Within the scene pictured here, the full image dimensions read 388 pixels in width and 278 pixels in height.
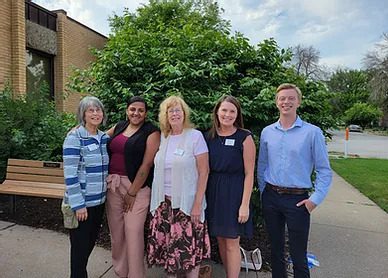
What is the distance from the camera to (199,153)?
2.87m

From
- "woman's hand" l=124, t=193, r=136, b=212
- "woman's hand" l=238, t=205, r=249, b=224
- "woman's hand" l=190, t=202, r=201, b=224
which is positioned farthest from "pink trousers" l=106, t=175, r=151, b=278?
"woman's hand" l=238, t=205, r=249, b=224

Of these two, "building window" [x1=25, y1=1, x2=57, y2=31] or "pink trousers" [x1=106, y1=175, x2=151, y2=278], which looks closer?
"pink trousers" [x1=106, y1=175, x2=151, y2=278]

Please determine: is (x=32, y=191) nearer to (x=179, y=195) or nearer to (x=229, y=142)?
(x=179, y=195)

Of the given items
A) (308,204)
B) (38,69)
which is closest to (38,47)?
(38,69)

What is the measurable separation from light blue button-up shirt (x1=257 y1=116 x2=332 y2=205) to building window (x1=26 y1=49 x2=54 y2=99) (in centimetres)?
866

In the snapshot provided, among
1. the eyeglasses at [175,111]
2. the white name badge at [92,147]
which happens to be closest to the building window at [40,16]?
the white name badge at [92,147]

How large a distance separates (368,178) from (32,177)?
9.27 meters

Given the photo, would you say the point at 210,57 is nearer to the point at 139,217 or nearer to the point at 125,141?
the point at 125,141

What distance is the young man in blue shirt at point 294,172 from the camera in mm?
2826

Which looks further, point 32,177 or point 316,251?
point 32,177

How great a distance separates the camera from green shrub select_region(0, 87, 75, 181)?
583 cm

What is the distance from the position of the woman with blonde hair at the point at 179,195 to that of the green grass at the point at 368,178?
5.40 m

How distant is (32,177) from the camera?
17.8 feet

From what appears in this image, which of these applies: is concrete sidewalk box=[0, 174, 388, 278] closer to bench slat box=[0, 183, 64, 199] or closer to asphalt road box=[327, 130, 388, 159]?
bench slat box=[0, 183, 64, 199]
